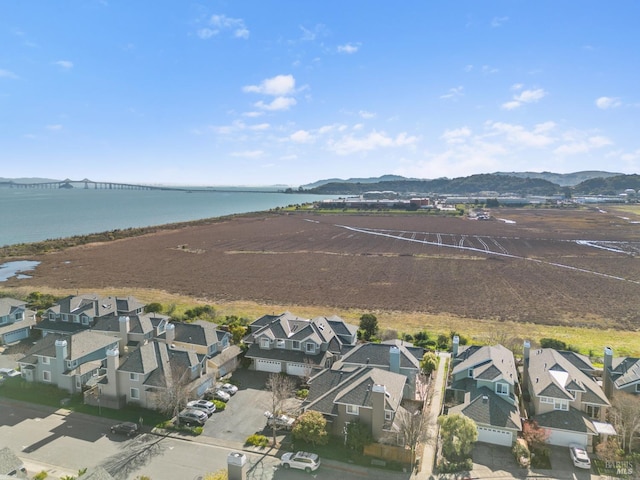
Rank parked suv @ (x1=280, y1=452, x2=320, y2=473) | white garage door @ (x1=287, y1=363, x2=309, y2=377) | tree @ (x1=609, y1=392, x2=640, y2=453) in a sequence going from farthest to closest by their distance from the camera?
white garage door @ (x1=287, y1=363, x2=309, y2=377) < tree @ (x1=609, y1=392, x2=640, y2=453) < parked suv @ (x1=280, y1=452, x2=320, y2=473)

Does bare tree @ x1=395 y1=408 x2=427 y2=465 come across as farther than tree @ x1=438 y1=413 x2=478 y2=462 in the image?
No

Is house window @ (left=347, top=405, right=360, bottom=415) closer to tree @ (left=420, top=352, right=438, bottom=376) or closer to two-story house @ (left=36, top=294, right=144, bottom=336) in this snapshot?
tree @ (left=420, top=352, right=438, bottom=376)

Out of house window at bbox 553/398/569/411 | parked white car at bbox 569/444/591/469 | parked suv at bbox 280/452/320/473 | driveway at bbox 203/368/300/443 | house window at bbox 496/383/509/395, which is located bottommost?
driveway at bbox 203/368/300/443

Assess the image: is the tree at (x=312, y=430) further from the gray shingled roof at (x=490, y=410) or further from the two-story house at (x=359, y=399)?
the gray shingled roof at (x=490, y=410)

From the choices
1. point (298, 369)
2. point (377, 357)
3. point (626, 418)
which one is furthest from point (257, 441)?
point (626, 418)

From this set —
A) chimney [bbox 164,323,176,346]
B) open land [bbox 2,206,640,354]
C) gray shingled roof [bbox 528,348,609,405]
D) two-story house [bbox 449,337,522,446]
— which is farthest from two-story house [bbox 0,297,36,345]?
gray shingled roof [bbox 528,348,609,405]

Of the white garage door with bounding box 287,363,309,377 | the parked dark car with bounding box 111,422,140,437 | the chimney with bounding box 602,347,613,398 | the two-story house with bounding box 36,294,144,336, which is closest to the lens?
the parked dark car with bounding box 111,422,140,437

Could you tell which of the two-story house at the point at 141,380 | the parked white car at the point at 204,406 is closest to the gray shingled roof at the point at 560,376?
the parked white car at the point at 204,406

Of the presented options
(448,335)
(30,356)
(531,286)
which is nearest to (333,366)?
(448,335)
